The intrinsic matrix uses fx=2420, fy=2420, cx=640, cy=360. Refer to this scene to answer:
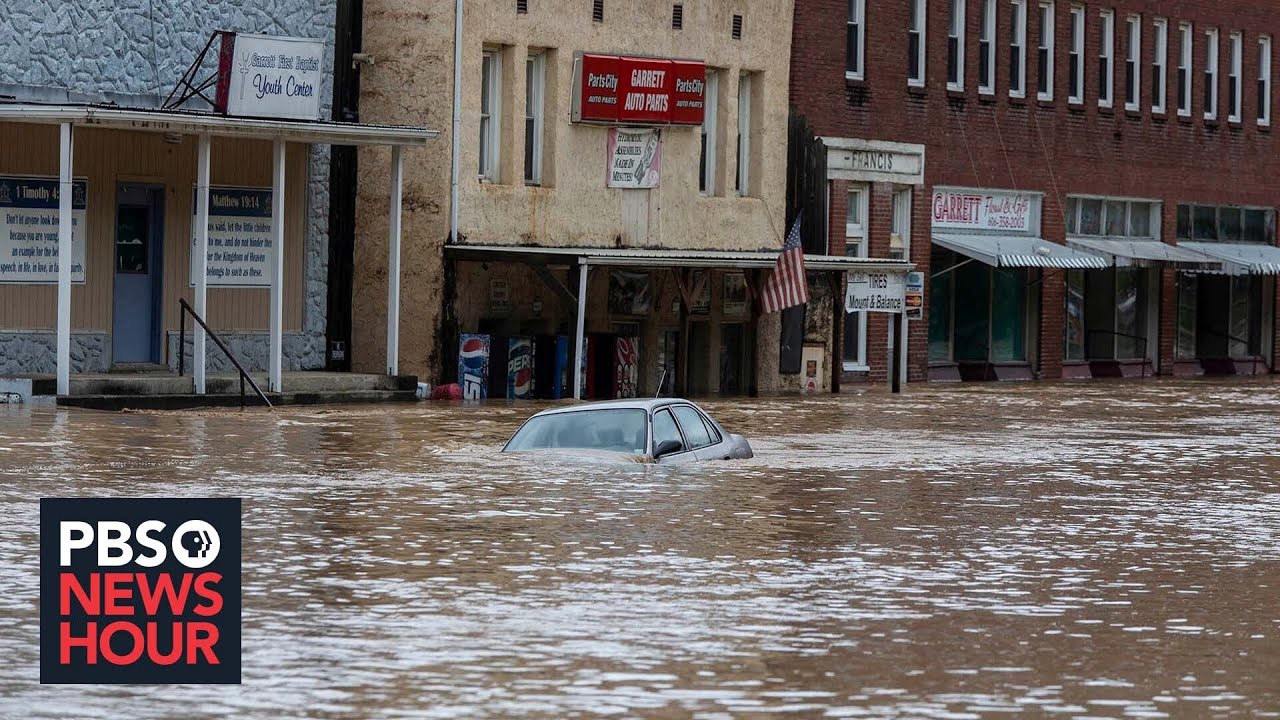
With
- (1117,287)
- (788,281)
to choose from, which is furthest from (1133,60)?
(788,281)

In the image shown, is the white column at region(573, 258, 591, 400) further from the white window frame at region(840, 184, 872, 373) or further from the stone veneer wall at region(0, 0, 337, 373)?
the white window frame at region(840, 184, 872, 373)

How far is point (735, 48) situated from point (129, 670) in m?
31.3

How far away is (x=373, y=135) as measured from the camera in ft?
107

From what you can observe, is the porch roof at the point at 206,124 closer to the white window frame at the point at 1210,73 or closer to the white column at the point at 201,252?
the white column at the point at 201,252

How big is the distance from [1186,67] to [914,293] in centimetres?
1501

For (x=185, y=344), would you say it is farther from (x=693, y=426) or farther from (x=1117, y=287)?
(x=1117, y=287)

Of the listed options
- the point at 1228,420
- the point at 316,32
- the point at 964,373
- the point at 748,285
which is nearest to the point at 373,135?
the point at 316,32

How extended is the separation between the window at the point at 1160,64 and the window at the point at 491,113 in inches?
830

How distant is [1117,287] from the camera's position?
52.8m

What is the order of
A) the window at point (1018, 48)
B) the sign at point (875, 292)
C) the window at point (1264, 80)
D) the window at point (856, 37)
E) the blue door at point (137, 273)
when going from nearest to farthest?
the blue door at point (137, 273), the sign at point (875, 292), the window at point (856, 37), the window at point (1018, 48), the window at point (1264, 80)

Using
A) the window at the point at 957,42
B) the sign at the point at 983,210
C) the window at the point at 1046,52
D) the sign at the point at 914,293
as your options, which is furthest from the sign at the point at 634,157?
the window at the point at 1046,52

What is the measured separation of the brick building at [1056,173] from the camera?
147ft

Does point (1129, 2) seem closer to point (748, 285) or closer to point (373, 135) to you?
point (748, 285)

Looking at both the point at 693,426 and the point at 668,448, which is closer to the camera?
the point at 668,448
